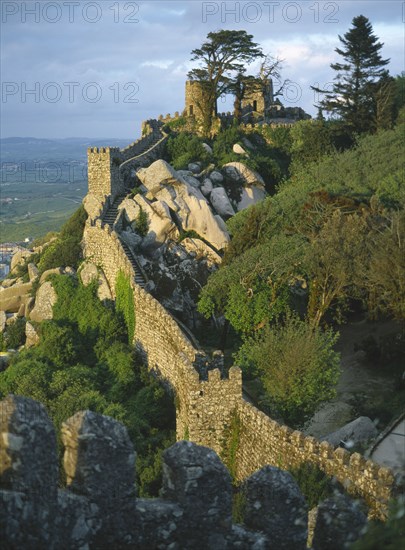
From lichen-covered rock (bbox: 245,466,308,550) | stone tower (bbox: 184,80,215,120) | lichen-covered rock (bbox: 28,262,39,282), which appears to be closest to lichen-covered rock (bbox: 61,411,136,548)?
lichen-covered rock (bbox: 245,466,308,550)

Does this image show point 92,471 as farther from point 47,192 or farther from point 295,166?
point 47,192

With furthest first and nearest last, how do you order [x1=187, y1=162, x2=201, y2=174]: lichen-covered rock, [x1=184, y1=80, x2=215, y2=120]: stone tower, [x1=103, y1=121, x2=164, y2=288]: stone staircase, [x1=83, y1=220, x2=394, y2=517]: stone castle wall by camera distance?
1. [x1=184, y1=80, x2=215, y2=120]: stone tower
2. [x1=187, y1=162, x2=201, y2=174]: lichen-covered rock
3. [x1=103, y1=121, x2=164, y2=288]: stone staircase
4. [x1=83, y1=220, x2=394, y2=517]: stone castle wall

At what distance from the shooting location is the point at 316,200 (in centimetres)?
3341

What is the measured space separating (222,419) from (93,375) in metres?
7.94

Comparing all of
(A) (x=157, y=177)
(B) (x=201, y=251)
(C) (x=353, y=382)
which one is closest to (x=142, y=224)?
(B) (x=201, y=251)

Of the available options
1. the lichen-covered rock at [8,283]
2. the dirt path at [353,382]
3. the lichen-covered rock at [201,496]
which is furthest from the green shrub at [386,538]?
the lichen-covered rock at [8,283]

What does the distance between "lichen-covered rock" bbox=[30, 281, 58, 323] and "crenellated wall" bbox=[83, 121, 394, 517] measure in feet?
→ 14.2

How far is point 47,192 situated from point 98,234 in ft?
467

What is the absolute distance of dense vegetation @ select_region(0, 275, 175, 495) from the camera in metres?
21.9

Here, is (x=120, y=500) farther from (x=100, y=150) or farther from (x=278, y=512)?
(x=100, y=150)

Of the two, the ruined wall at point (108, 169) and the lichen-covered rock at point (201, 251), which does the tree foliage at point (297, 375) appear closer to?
the lichen-covered rock at point (201, 251)

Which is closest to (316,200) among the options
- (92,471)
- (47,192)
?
(92,471)

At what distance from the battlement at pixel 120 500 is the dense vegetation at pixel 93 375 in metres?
11.5

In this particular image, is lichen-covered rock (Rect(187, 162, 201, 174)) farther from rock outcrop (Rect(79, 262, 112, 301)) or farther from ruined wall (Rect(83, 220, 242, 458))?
rock outcrop (Rect(79, 262, 112, 301))
